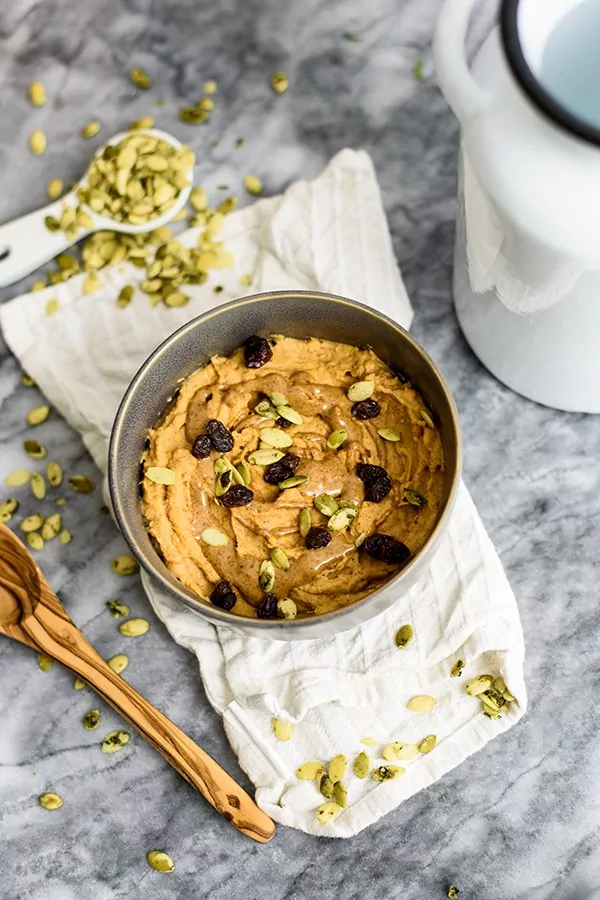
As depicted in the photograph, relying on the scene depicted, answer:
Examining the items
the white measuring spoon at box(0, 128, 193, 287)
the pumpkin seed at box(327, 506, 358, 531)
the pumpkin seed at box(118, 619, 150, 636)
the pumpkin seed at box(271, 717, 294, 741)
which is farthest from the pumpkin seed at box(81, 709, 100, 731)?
the white measuring spoon at box(0, 128, 193, 287)

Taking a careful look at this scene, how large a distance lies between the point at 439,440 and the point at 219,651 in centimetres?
45

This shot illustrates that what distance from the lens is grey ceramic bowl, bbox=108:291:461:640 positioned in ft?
4.42

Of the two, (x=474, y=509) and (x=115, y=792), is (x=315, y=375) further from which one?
(x=115, y=792)

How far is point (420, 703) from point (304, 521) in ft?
1.09

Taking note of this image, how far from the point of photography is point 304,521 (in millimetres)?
1438

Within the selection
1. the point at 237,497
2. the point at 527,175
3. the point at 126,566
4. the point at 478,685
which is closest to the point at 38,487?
the point at 126,566

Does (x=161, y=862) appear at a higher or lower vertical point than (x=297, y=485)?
lower

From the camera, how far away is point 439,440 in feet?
4.82

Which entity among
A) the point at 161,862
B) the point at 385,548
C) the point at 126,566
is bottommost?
the point at 161,862

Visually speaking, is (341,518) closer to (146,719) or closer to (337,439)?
(337,439)

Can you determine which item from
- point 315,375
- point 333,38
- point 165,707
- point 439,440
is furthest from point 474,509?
point 333,38

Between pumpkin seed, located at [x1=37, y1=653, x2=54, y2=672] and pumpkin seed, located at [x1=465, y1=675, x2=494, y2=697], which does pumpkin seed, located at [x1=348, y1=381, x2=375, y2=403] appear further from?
pumpkin seed, located at [x1=37, y1=653, x2=54, y2=672]

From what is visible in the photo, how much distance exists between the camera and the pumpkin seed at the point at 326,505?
4.71ft

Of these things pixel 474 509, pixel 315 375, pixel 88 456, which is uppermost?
pixel 315 375
